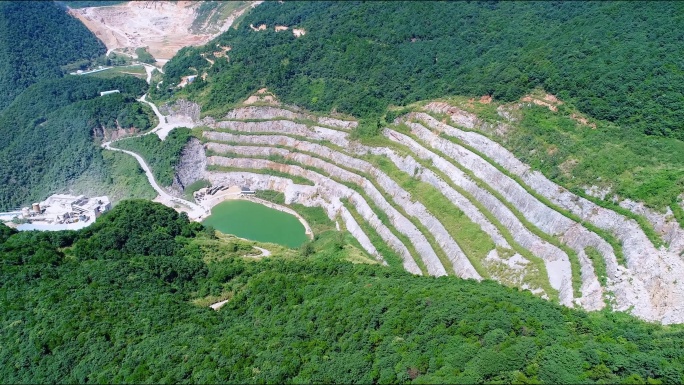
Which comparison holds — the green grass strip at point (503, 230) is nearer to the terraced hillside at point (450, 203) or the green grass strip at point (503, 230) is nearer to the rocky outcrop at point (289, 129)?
the terraced hillside at point (450, 203)

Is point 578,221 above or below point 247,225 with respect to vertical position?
above

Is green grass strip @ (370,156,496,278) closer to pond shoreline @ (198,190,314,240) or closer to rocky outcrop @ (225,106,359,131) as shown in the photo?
rocky outcrop @ (225,106,359,131)

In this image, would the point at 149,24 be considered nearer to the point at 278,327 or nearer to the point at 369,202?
the point at 369,202

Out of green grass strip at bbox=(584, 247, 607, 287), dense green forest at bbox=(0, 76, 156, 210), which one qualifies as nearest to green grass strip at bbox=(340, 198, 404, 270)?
green grass strip at bbox=(584, 247, 607, 287)

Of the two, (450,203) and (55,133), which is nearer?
(450,203)

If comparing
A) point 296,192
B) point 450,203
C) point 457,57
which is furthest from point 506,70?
point 296,192

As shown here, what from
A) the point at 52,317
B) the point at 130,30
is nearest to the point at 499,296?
the point at 52,317

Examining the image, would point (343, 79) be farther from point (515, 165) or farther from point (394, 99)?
point (515, 165)

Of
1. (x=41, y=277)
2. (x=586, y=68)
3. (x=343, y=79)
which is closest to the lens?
(x=41, y=277)
